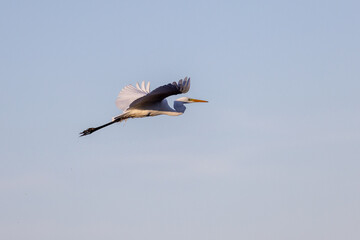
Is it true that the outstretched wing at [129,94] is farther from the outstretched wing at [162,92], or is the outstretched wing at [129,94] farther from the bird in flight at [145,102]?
the outstretched wing at [162,92]

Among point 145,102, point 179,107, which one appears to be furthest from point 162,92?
point 179,107

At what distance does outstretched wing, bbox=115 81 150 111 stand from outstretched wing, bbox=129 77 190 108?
1649mm

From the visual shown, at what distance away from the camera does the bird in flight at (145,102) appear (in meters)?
26.8

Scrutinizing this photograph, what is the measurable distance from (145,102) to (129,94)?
8.34ft

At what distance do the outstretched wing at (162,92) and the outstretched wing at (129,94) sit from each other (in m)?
1.65

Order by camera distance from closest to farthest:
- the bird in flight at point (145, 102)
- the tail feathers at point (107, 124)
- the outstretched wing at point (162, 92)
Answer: the outstretched wing at point (162, 92), the bird in flight at point (145, 102), the tail feathers at point (107, 124)

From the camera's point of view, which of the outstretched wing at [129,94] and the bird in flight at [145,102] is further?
the outstretched wing at [129,94]

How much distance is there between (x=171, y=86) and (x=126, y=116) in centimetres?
489

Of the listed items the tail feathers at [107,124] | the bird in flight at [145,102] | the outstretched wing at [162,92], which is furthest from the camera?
the tail feathers at [107,124]

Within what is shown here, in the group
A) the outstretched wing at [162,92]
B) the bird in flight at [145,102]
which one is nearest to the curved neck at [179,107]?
the bird in flight at [145,102]

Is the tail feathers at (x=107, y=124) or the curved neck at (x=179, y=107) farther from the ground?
the curved neck at (x=179, y=107)

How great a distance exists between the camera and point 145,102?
94.5ft

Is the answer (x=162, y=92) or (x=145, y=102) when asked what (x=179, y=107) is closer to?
(x=145, y=102)

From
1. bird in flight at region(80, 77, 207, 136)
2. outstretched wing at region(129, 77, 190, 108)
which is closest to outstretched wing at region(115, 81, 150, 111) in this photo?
bird in flight at region(80, 77, 207, 136)
